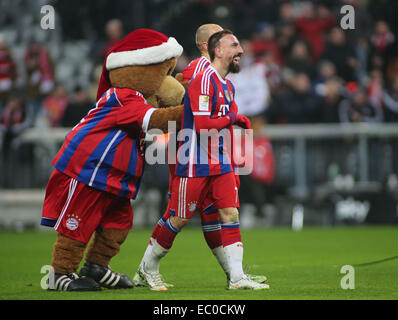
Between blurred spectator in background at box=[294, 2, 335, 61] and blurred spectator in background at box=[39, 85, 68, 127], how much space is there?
4679 mm

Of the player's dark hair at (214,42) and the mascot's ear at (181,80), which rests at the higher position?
the player's dark hair at (214,42)

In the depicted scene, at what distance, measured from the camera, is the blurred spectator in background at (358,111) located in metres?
14.0

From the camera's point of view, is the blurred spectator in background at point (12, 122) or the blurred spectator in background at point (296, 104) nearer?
the blurred spectator in background at point (12, 122)

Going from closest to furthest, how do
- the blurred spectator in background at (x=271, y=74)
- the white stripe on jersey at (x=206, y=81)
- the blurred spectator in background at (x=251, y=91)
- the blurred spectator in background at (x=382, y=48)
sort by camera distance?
the white stripe on jersey at (x=206, y=81), the blurred spectator in background at (x=251, y=91), the blurred spectator in background at (x=271, y=74), the blurred spectator in background at (x=382, y=48)

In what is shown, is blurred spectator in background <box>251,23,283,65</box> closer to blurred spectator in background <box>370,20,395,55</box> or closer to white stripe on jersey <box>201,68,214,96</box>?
blurred spectator in background <box>370,20,395,55</box>

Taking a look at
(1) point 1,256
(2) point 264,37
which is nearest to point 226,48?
(1) point 1,256

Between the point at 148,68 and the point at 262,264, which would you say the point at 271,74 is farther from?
the point at 148,68

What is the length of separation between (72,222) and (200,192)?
948mm

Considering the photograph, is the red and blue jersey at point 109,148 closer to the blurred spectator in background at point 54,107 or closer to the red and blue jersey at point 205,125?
the red and blue jersey at point 205,125

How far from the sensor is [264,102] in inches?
553

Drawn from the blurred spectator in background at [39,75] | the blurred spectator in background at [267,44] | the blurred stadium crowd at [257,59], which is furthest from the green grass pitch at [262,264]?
the blurred spectator in background at [267,44]

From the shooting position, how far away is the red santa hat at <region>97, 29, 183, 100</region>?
19.5ft

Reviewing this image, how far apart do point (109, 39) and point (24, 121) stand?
2936 mm

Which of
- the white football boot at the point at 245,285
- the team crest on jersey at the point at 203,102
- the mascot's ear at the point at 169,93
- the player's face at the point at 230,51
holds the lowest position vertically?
the white football boot at the point at 245,285
